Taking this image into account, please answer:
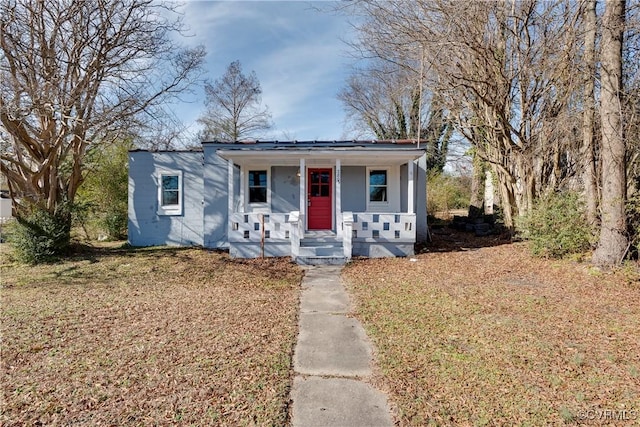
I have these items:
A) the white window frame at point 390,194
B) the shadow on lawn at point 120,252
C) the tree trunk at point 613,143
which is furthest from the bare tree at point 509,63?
the shadow on lawn at point 120,252

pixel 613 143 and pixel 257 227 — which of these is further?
pixel 257 227

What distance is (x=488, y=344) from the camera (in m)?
3.68

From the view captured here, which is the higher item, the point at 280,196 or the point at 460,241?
the point at 280,196

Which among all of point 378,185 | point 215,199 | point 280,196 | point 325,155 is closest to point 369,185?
point 378,185

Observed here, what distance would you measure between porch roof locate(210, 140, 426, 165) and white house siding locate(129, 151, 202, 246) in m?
1.32

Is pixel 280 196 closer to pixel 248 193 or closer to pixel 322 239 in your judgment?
pixel 248 193

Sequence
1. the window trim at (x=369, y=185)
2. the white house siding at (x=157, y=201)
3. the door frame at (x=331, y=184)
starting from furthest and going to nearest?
the white house siding at (x=157, y=201) → the window trim at (x=369, y=185) → the door frame at (x=331, y=184)

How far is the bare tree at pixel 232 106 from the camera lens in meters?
25.6

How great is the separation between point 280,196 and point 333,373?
7830 mm

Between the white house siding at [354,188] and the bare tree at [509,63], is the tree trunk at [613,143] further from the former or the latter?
→ the white house siding at [354,188]

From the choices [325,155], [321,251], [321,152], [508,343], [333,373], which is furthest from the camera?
[325,155]

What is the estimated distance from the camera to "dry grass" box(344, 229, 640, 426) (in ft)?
8.47

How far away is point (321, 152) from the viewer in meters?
8.90

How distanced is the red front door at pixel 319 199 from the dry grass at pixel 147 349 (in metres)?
3.66
